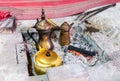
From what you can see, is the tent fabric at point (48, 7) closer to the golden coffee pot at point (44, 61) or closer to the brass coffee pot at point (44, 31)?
the brass coffee pot at point (44, 31)

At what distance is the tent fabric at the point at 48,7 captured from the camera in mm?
4332

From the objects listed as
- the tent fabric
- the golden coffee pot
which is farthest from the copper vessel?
the tent fabric

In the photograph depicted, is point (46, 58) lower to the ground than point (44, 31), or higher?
lower

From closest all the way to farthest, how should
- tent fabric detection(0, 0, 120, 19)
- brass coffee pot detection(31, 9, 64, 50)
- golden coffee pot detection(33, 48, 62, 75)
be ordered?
golden coffee pot detection(33, 48, 62, 75) → brass coffee pot detection(31, 9, 64, 50) → tent fabric detection(0, 0, 120, 19)

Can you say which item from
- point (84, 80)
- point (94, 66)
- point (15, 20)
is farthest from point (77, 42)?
point (84, 80)

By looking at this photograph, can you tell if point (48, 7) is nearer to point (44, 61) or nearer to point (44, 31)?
point (44, 31)

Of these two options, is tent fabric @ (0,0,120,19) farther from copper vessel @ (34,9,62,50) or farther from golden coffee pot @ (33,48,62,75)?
golden coffee pot @ (33,48,62,75)

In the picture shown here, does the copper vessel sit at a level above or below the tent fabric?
below

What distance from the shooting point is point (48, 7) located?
4.54m

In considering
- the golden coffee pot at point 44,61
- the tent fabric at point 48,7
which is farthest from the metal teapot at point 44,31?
the tent fabric at point 48,7

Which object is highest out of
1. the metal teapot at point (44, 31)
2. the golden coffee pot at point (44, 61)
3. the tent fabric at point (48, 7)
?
the tent fabric at point (48, 7)

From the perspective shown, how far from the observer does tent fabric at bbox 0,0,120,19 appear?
4332mm

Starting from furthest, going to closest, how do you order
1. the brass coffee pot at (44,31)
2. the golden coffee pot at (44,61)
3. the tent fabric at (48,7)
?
the tent fabric at (48,7) < the brass coffee pot at (44,31) < the golden coffee pot at (44,61)

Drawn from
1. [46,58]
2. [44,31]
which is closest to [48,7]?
[44,31]
